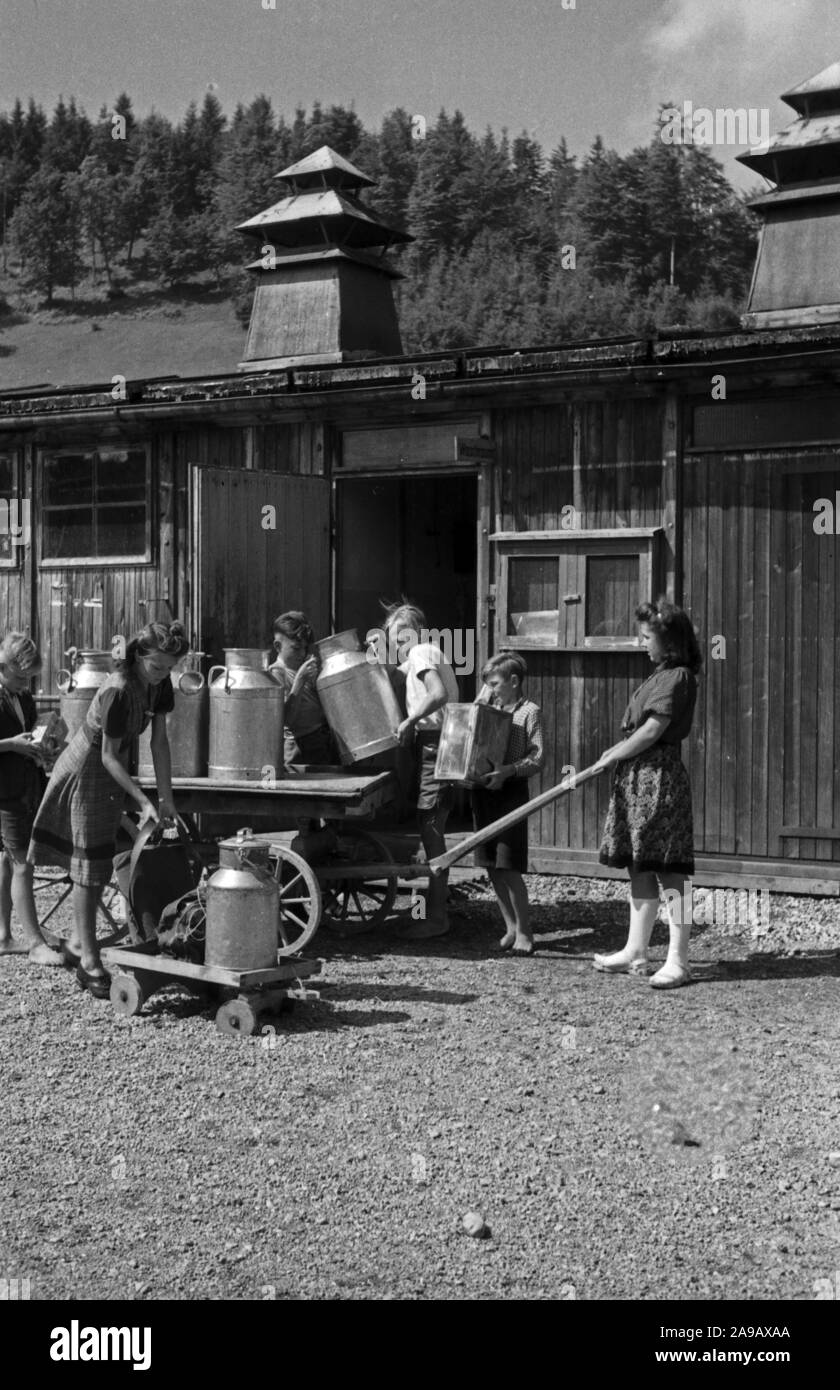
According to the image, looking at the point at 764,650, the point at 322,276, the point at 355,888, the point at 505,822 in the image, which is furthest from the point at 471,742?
the point at 322,276

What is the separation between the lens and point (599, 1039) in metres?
6.59

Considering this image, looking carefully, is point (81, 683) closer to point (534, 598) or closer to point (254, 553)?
point (254, 553)

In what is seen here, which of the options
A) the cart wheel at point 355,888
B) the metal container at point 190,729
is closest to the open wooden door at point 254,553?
the metal container at point 190,729

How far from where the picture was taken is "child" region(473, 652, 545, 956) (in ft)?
27.8

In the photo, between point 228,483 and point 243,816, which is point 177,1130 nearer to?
point 243,816

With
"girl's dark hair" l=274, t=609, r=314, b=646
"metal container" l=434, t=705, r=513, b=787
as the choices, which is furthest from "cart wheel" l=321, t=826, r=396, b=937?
"girl's dark hair" l=274, t=609, r=314, b=646

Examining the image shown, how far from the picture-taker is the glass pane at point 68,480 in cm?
1247

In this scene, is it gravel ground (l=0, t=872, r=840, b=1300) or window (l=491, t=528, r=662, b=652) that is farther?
window (l=491, t=528, r=662, b=652)

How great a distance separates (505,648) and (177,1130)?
19.2 ft

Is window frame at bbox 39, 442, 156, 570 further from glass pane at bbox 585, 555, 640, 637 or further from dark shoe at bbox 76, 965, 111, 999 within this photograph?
dark shoe at bbox 76, 965, 111, 999

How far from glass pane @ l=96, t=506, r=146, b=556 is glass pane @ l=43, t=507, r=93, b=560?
116 millimetres

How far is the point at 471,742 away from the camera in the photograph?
8320mm

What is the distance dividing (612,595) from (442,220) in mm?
79409
